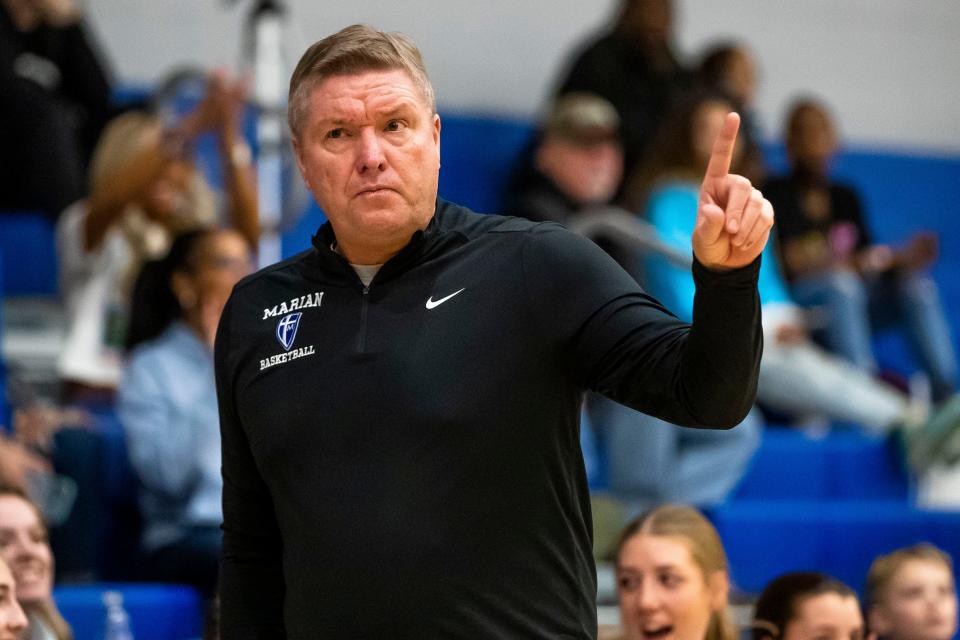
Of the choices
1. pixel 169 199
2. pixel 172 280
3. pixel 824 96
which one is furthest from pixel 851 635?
pixel 824 96

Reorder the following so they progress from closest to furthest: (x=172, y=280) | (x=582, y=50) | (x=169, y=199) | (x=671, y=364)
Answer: (x=671, y=364), (x=172, y=280), (x=169, y=199), (x=582, y=50)

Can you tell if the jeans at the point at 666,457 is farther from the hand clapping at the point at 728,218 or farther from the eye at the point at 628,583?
the hand clapping at the point at 728,218

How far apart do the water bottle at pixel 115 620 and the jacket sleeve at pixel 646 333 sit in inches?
80.3

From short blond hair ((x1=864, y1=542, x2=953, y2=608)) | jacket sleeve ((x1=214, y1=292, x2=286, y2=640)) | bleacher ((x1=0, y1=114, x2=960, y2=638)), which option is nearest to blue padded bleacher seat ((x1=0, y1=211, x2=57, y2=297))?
bleacher ((x1=0, y1=114, x2=960, y2=638))

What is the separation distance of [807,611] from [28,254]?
322 cm

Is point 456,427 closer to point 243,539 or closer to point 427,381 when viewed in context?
point 427,381

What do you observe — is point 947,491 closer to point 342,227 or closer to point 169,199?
point 169,199

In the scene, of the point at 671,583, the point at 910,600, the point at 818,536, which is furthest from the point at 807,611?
the point at 818,536

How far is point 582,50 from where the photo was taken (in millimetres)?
6754

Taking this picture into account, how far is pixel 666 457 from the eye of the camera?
4484 mm

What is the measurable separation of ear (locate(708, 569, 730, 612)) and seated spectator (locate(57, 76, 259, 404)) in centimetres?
219

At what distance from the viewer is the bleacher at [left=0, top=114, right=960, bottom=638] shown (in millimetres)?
4742

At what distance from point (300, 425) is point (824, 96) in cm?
682

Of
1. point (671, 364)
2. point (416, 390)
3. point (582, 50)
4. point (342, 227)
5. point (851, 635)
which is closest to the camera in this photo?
point (671, 364)
